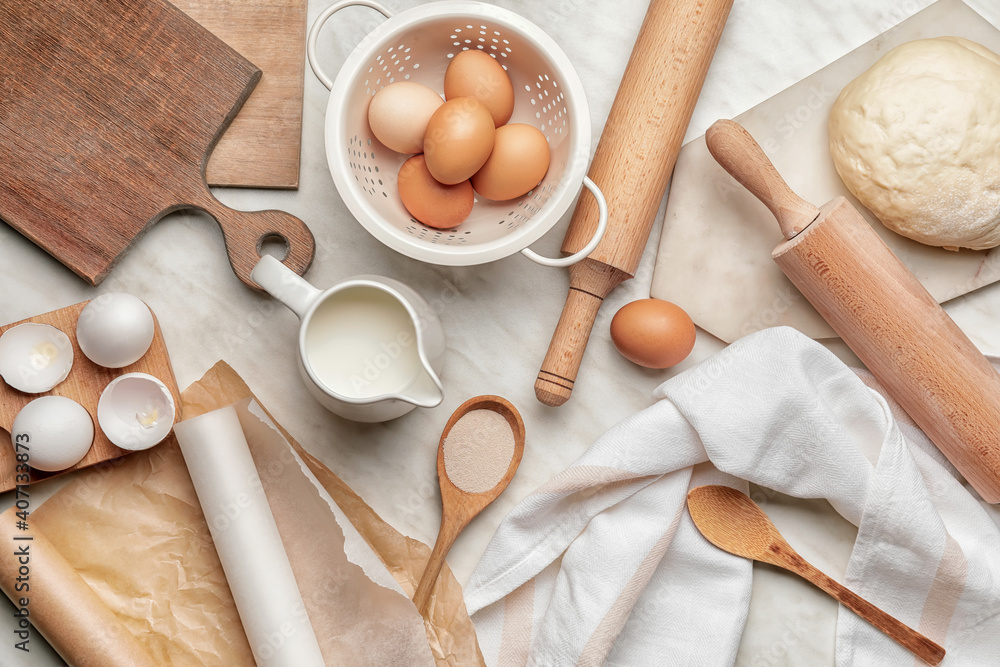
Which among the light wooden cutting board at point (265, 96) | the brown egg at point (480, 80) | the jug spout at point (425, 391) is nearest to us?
the jug spout at point (425, 391)

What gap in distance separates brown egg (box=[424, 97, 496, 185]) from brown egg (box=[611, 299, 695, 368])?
0.99 ft

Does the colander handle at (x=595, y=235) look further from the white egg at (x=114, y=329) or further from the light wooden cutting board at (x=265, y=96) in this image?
the white egg at (x=114, y=329)

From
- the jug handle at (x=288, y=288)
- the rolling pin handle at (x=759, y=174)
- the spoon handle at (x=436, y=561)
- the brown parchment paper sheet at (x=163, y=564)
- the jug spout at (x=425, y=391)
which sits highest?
the rolling pin handle at (x=759, y=174)

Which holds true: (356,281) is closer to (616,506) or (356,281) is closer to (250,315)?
(250,315)

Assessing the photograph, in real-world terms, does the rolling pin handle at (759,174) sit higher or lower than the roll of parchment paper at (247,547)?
higher

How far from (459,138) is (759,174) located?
41cm

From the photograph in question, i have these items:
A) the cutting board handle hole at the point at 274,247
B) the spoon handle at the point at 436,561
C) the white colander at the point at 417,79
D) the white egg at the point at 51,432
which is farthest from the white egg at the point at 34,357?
the spoon handle at the point at 436,561

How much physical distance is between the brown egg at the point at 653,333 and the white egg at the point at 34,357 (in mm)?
757

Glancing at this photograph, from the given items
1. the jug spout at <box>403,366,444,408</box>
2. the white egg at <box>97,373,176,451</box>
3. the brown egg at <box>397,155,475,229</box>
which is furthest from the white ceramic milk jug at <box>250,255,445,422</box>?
the white egg at <box>97,373,176,451</box>

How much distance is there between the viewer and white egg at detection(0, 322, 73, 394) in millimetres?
868

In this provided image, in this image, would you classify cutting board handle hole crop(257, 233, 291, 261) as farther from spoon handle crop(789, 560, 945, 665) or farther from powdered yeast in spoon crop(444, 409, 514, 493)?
spoon handle crop(789, 560, 945, 665)

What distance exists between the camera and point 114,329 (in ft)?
2.77

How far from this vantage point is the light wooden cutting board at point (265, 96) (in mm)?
941

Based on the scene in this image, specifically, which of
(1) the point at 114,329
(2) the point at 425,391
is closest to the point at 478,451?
(2) the point at 425,391
